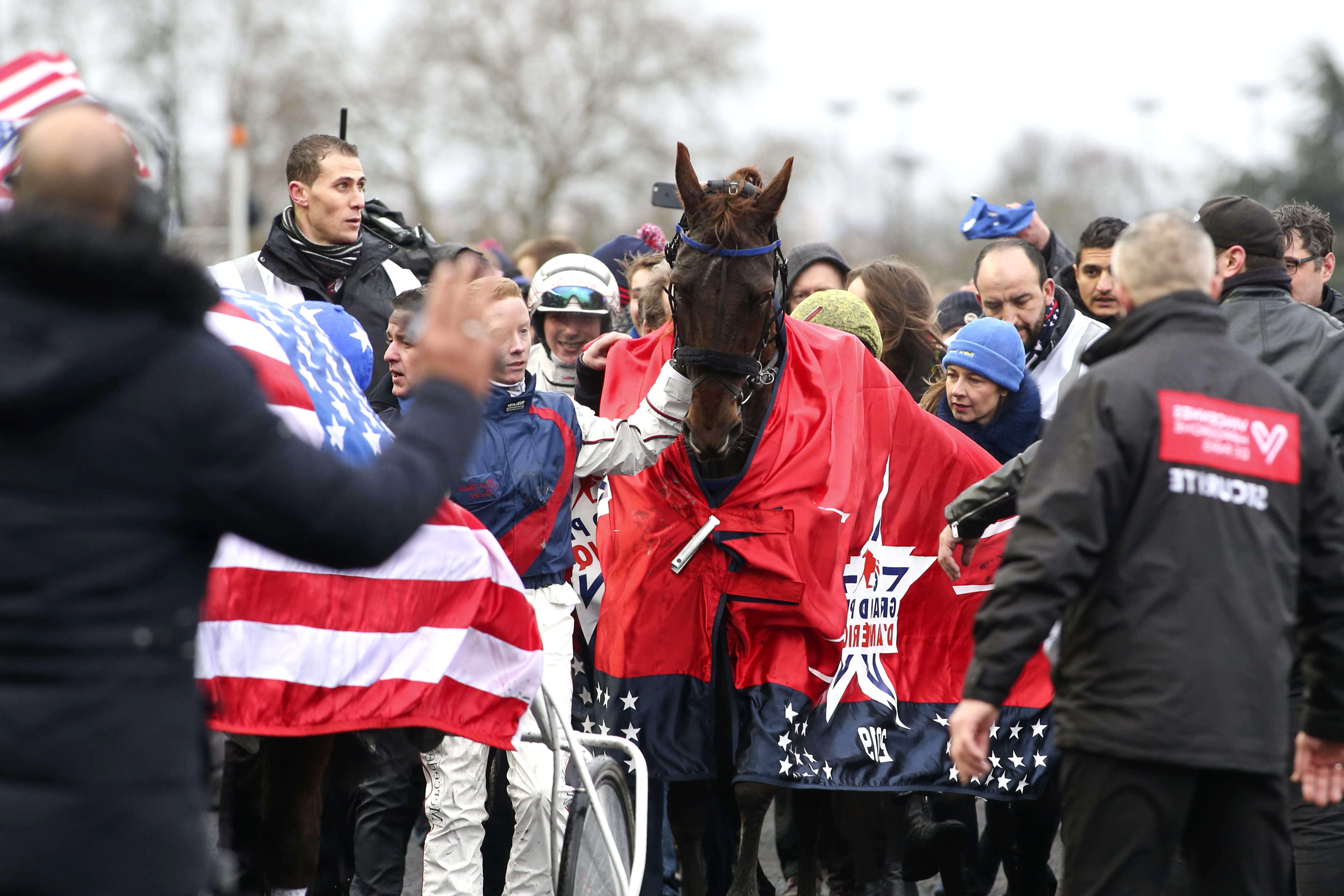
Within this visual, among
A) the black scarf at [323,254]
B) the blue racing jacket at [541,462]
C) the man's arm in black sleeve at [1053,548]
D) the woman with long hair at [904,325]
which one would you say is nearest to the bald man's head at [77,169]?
the man's arm in black sleeve at [1053,548]

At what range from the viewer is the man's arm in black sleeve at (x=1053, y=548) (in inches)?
122

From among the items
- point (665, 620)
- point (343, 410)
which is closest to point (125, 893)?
point (343, 410)

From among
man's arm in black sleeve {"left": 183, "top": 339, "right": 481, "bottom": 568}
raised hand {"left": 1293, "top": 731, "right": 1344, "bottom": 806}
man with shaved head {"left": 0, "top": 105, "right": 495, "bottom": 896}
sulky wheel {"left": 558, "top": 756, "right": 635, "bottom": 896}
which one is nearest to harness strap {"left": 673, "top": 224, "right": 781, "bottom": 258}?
sulky wheel {"left": 558, "top": 756, "right": 635, "bottom": 896}

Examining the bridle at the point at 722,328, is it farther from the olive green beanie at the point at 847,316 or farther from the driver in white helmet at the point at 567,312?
the driver in white helmet at the point at 567,312

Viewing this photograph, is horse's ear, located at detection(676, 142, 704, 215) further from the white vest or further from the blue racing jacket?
the white vest

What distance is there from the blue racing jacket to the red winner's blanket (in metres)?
0.14

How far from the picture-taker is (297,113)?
115 ft

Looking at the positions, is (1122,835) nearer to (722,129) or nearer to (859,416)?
(859,416)

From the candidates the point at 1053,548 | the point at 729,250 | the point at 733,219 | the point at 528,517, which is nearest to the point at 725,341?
the point at 729,250

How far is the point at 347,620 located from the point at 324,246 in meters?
2.99

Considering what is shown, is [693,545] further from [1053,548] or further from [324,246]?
[324,246]

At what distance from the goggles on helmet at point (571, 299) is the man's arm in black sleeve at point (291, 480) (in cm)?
388

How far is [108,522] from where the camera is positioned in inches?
79.8

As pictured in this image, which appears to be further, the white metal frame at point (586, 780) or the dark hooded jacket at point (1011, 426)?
the dark hooded jacket at point (1011, 426)
